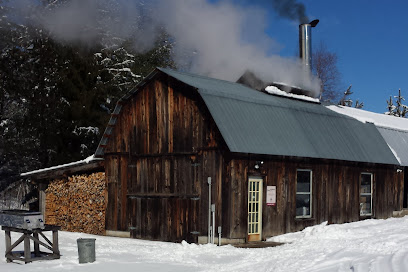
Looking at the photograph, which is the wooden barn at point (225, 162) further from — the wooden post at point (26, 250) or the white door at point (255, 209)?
the wooden post at point (26, 250)

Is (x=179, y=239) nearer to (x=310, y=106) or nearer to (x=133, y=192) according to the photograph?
(x=133, y=192)

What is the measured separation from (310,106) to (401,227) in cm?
605

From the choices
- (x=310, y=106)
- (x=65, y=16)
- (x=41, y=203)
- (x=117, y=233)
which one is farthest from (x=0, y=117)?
(x=310, y=106)

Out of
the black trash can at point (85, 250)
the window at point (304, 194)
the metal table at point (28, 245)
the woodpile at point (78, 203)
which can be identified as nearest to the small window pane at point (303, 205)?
the window at point (304, 194)

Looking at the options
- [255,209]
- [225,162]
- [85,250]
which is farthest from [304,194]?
[85,250]

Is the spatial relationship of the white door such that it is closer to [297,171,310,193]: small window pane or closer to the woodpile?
[297,171,310,193]: small window pane

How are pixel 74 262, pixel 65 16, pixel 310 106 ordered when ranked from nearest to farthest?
pixel 74 262 < pixel 310 106 < pixel 65 16

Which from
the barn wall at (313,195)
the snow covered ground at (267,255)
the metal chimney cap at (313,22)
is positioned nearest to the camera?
the snow covered ground at (267,255)

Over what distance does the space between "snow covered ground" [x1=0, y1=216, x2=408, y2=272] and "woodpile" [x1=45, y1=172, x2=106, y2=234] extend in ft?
9.92

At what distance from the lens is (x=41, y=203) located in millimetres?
22562

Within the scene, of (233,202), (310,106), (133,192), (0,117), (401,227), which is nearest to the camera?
(233,202)

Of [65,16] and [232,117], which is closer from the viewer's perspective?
[232,117]

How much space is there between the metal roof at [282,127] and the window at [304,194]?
0.86 metres

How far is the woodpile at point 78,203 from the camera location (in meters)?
21.0
